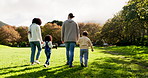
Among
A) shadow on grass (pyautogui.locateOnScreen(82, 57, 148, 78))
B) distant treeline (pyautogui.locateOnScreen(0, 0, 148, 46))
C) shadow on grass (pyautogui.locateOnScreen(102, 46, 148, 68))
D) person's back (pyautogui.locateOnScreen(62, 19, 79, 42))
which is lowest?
shadow on grass (pyautogui.locateOnScreen(102, 46, 148, 68))

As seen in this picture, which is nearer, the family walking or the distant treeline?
the family walking

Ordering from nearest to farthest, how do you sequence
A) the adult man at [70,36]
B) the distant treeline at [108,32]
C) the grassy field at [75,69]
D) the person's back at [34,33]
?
the grassy field at [75,69], the adult man at [70,36], the person's back at [34,33], the distant treeline at [108,32]

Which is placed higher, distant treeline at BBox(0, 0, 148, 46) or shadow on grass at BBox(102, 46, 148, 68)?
distant treeline at BBox(0, 0, 148, 46)

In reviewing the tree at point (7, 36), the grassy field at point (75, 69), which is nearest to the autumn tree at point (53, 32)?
the tree at point (7, 36)

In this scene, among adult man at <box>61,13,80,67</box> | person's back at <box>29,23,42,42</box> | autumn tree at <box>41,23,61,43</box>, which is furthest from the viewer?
autumn tree at <box>41,23,61,43</box>

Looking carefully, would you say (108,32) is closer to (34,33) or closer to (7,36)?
(34,33)

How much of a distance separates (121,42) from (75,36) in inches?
1921

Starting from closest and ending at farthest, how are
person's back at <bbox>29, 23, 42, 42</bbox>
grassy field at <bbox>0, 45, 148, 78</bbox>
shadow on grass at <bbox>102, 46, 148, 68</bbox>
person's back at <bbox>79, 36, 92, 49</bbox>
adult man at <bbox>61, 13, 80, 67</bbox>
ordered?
1. grassy field at <bbox>0, 45, 148, 78</bbox>
2. adult man at <bbox>61, 13, 80, 67</bbox>
3. person's back at <bbox>79, 36, 92, 49</bbox>
4. person's back at <bbox>29, 23, 42, 42</bbox>
5. shadow on grass at <bbox>102, 46, 148, 68</bbox>

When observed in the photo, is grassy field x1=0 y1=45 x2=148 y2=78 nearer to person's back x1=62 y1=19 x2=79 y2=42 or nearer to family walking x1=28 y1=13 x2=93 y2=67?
family walking x1=28 y1=13 x2=93 y2=67

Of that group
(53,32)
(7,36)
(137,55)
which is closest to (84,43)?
(137,55)

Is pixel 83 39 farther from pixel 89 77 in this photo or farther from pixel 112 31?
pixel 112 31

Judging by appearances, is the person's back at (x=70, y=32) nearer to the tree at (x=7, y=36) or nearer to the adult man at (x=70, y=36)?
the adult man at (x=70, y=36)

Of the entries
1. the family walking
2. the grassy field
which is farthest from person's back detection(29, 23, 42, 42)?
the grassy field

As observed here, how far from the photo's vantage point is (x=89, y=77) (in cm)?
502
